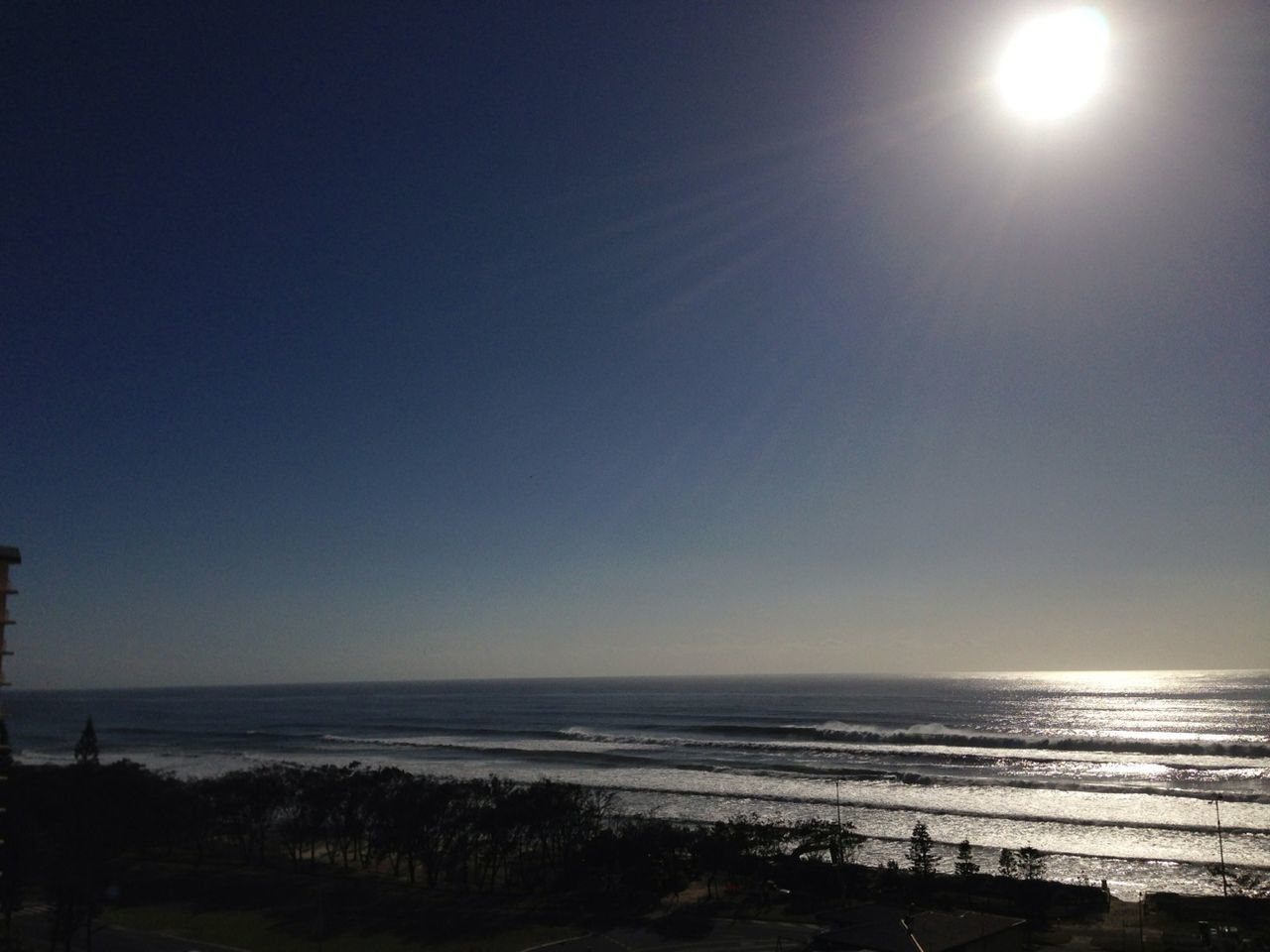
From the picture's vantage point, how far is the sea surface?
40.8 meters

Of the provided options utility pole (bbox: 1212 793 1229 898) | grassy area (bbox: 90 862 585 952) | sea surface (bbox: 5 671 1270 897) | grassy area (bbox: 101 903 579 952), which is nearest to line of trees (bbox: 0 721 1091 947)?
grassy area (bbox: 90 862 585 952)

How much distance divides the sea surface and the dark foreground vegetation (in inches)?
194

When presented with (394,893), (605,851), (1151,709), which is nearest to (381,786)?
(394,893)

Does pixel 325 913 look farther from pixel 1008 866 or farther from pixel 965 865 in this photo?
pixel 1008 866

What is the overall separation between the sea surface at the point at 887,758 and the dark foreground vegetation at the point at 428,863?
4920mm

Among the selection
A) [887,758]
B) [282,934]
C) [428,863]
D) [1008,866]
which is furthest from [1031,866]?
[887,758]

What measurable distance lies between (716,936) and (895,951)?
866 centimetres

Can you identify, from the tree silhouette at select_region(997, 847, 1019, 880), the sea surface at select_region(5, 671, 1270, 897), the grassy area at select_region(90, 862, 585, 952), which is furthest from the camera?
the sea surface at select_region(5, 671, 1270, 897)

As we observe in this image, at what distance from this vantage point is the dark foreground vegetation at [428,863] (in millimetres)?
30672

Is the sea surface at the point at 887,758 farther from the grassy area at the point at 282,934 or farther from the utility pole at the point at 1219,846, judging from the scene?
the grassy area at the point at 282,934

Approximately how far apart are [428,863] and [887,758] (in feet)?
133

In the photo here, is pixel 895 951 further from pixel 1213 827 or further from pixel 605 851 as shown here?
pixel 1213 827

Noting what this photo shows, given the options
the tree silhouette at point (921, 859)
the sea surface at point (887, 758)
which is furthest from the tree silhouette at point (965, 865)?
the sea surface at point (887, 758)

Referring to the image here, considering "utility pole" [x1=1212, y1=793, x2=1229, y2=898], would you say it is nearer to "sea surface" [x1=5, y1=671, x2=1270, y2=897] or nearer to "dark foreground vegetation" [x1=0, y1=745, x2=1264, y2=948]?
"sea surface" [x1=5, y1=671, x2=1270, y2=897]
